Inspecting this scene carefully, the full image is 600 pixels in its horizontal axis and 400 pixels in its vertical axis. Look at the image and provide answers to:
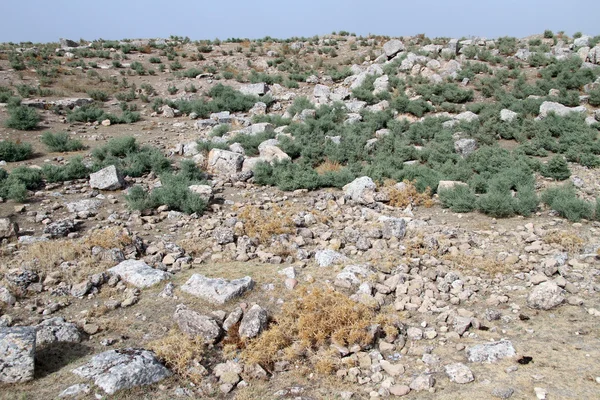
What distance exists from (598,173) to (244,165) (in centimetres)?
864

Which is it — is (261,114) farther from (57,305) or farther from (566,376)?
(566,376)

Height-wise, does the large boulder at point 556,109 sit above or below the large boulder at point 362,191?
above

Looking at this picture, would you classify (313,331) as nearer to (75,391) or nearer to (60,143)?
(75,391)

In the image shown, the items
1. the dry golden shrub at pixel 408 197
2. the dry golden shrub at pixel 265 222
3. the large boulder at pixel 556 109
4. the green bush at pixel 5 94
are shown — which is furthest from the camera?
the green bush at pixel 5 94

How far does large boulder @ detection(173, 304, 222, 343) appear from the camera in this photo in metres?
4.91

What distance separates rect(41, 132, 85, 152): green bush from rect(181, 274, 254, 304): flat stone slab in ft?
27.3

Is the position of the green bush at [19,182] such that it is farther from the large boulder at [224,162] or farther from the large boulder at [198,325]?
the large boulder at [198,325]

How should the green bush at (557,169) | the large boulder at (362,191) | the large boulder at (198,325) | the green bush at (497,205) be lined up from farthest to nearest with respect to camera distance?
1. the green bush at (557,169)
2. the large boulder at (362,191)
3. the green bush at (497,205)
4. the large boulder at (198,325)

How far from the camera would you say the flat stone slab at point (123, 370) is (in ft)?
13.2

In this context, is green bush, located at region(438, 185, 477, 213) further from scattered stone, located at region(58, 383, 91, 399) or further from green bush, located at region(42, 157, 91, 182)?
green bush, located at region(42, 157, 91, 182)

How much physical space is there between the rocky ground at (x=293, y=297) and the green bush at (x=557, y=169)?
0.41 m

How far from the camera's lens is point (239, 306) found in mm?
5461

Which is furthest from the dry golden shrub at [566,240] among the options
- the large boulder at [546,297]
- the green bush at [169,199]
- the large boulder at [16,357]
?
the large boulder at [16,357]

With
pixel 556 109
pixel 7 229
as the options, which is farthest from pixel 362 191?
pixel 556 109
